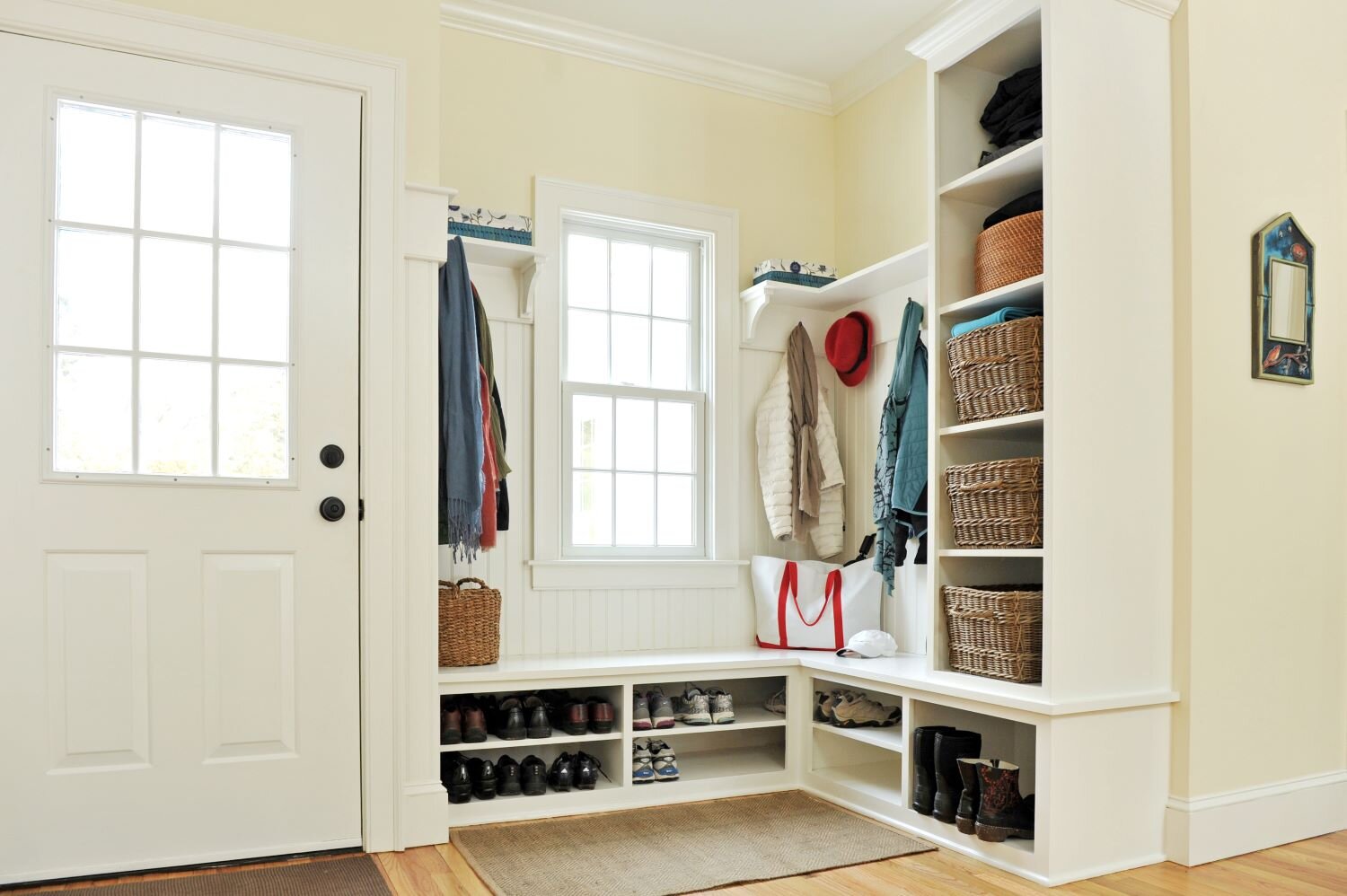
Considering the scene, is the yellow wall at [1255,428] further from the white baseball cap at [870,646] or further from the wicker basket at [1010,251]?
the white baseball cap at [870,646]

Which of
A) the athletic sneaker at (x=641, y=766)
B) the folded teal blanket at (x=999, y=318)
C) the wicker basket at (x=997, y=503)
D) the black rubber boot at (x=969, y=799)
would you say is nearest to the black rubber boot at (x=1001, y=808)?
the black rubber boot at (x=969, y=799)

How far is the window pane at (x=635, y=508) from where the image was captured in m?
3.94

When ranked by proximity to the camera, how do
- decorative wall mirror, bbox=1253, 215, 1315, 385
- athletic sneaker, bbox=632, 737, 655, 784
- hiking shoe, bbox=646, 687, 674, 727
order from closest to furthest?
decorative wall mirror, bbox=1253, 215, 1315, 385
athletic sneaker, bbox=632, 737, 655, 784
hiking shoe, bbox=646, 687, 674, 727

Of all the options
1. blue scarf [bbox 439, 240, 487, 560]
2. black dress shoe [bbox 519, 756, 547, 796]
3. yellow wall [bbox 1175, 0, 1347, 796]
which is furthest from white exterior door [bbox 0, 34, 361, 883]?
yellow wall [bbox 1175, 0, 1347, 796]

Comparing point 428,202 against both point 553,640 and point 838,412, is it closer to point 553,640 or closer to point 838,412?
point 553,640

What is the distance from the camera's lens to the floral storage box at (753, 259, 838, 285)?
13.2ft

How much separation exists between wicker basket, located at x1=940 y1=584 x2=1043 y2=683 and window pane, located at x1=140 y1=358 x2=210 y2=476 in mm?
2064

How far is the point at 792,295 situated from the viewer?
408cm

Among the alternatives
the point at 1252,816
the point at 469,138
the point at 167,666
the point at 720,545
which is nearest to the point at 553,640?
the point at 720,545

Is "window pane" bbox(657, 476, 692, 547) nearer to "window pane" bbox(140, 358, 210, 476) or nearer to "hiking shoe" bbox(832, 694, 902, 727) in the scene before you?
"hiking shoe" bbox(832, 694, 902, 727)

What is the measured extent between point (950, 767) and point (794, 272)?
200 centimetres

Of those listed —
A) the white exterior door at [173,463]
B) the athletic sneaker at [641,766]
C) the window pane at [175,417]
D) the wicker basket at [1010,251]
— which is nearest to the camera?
the white exterior door at [173,463]

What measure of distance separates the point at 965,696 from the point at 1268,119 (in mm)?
1888

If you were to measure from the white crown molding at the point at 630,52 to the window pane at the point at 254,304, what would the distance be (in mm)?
1285
